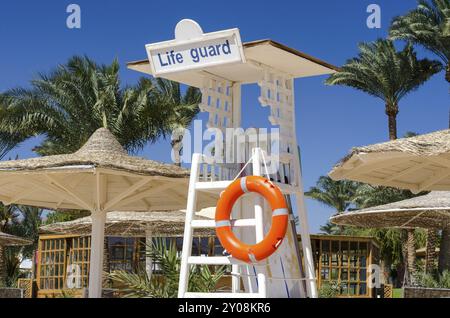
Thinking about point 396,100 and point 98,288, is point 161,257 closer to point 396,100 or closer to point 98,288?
point 98,288

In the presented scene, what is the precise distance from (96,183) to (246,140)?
4.45 meters

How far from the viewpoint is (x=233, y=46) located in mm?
9328

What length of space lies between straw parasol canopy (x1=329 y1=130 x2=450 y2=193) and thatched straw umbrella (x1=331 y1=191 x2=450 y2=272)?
12.5ft

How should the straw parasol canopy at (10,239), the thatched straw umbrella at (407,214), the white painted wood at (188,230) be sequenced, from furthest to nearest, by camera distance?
the straw parasol canopy at (10,239)
the thatched straw umbrella at (407,214)
the white painted wood at (188,230)

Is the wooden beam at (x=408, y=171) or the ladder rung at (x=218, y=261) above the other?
the wooden beam at (x=408, y=171)

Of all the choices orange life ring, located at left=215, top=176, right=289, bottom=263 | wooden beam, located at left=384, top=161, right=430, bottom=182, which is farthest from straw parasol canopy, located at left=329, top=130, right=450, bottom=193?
orange life ring, located at left=215, top=176, right=289, bottom=263

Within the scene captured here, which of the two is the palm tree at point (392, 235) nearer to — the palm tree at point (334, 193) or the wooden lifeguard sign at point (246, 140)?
the palm tree at point (334, 193)

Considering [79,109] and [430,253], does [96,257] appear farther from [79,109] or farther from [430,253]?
[430,253]

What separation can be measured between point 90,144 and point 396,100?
725 inches

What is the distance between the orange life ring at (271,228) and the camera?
342 inches

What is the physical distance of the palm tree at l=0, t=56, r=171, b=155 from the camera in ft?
85.8

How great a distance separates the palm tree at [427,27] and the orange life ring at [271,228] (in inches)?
781

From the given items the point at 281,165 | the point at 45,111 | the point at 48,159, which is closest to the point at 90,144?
the point at 48,159

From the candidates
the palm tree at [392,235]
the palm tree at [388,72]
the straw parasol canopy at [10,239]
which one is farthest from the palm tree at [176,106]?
the palm tree at [392,235]
